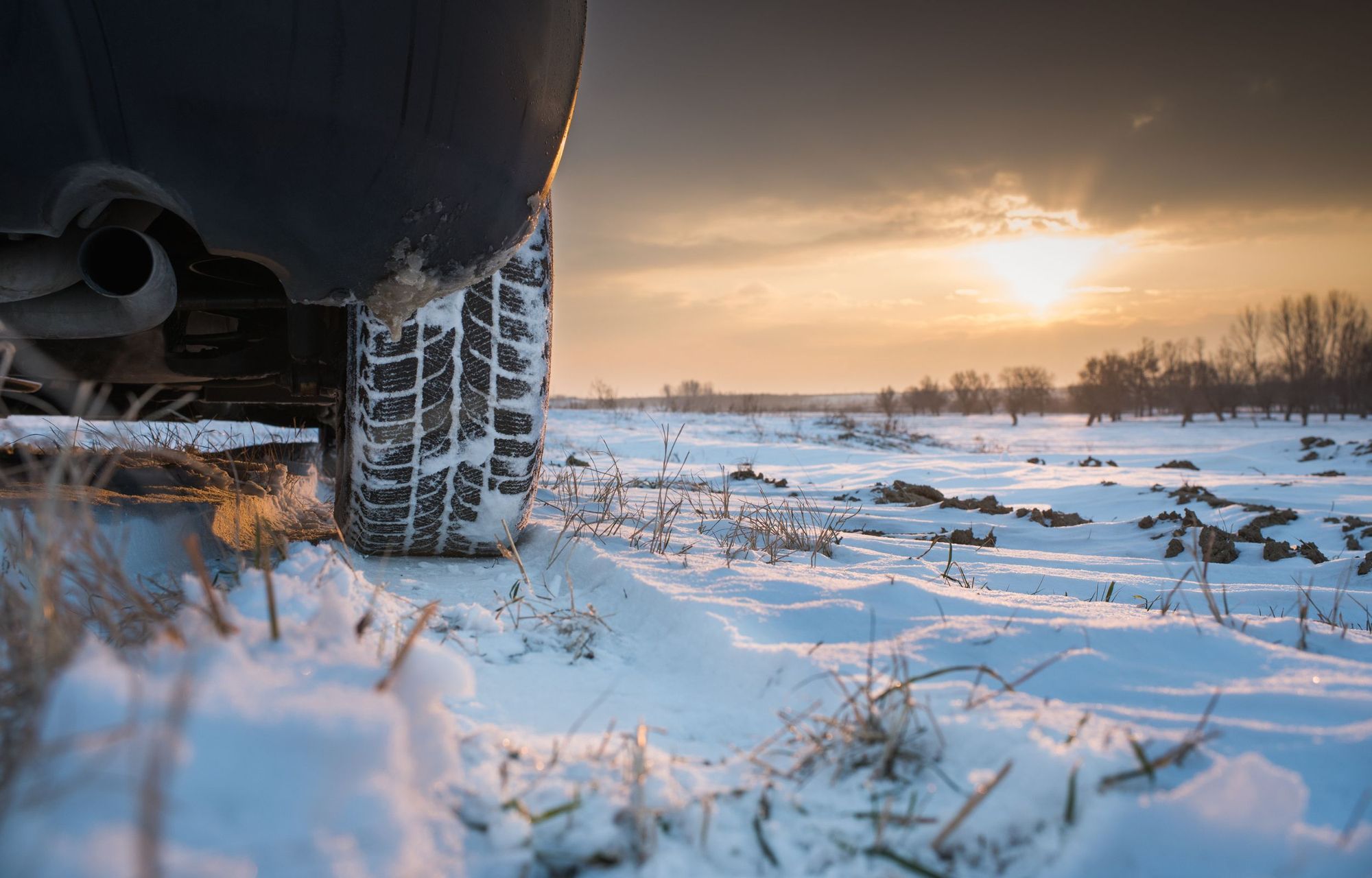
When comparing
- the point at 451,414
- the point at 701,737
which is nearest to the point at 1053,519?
the point at 451,414

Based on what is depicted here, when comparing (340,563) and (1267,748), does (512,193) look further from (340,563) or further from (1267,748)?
(1267,748)

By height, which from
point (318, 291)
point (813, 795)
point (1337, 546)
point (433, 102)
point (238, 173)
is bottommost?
point (1337, 546)

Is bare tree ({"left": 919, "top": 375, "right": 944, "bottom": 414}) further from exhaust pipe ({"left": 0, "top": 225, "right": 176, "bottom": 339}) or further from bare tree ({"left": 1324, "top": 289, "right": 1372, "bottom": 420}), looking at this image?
exhaust pipe ({"left": 0, "top": 225, "right": 176, "bottom": 339})

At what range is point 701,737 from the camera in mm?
971

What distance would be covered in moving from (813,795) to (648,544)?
1298 mm

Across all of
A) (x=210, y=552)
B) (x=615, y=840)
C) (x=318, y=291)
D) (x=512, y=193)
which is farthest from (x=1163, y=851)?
(x=210, y=552)

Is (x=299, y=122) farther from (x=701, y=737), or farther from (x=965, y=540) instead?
(x=965, y=540)

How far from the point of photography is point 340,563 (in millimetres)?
1133

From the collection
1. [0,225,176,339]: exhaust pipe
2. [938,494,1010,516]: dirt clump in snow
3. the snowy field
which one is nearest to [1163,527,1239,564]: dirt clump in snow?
[938,494,1010,516]: dirt clump in snow

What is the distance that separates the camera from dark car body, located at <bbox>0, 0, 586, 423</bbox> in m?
1.17

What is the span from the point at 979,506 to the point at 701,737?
3648 millimetres

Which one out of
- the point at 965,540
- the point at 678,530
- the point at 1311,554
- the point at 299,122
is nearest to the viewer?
the point at 299,122

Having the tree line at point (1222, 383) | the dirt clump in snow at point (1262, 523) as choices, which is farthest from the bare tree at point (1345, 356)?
the dirt clump in snow at point (1262, 523)

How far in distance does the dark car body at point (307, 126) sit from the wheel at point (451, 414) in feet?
0.80
